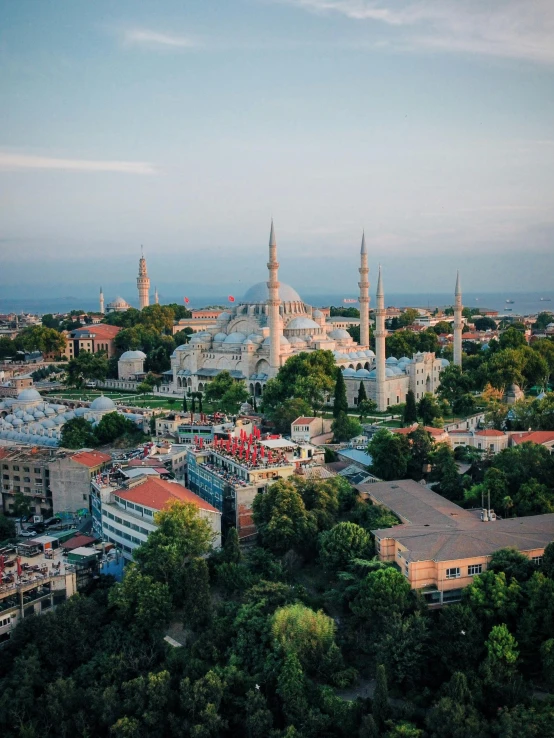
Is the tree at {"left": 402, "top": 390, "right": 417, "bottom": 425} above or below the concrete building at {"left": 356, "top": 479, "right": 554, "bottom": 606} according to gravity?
above

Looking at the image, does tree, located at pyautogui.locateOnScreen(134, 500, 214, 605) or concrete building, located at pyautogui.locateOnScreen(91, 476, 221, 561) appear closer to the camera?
tree, located at pyautogui.locateOnScreen(134, 500, 214, 605)

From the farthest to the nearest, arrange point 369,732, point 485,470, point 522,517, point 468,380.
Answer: point 468,380
point 485,470
point 522,517
point 369,732

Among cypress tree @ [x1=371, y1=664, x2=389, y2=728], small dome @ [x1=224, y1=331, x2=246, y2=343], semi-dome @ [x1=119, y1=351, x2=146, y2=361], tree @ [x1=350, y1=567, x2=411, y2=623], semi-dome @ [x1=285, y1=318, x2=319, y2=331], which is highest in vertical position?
semi-dome @ [x1=285, y1=318, x2=319, y2=331]

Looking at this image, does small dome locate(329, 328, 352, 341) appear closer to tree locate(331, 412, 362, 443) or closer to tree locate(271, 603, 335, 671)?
tree locate(331, 412, 362, 443)

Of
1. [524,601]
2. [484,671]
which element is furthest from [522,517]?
Result: [484,671]

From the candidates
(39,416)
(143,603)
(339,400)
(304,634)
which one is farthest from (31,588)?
(39,416)

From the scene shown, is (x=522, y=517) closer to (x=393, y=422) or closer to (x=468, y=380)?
(x=393, y=422)

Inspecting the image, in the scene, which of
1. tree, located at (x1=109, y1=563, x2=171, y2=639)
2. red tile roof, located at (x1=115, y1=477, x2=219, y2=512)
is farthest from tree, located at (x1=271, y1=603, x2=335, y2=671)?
red tile roof, located at (x1=115, y1=477, x2=219, y2=512)
